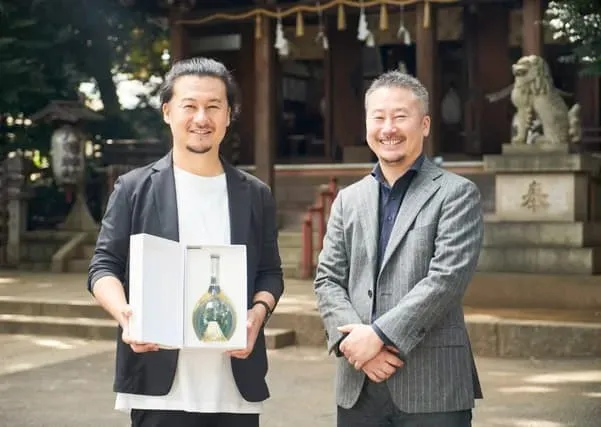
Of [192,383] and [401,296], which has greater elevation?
[401,296]

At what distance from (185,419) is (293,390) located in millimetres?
3830

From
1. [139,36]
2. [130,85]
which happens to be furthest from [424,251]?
[130,85]

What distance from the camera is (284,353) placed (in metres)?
8.33

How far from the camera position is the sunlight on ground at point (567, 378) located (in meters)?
6.93

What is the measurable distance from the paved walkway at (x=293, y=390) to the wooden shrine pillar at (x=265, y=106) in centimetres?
588

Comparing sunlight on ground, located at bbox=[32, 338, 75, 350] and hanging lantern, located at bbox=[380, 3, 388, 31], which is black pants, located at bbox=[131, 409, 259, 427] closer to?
sunlight on ground, located at bbox=[32, 338, 75, 350]

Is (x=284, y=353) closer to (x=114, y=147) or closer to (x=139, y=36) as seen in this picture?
(x=114, y=147)

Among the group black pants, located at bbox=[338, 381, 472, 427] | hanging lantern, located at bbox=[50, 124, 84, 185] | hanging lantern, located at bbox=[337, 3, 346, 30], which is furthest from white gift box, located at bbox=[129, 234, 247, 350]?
hanging lantern, located at bbox=[50, 124, 84, 185]

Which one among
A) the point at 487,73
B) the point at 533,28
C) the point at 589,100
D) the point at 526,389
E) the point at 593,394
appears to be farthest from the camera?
the point at 487,73

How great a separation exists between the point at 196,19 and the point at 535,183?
20.7 ft

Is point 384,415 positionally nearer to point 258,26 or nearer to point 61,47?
point 258,26

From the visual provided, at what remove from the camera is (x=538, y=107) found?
11.4 m

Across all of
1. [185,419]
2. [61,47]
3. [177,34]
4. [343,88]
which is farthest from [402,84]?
[61,47]

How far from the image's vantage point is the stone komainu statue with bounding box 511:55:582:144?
36.8 feet
